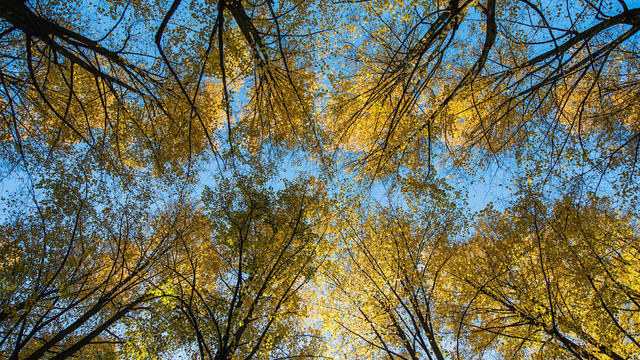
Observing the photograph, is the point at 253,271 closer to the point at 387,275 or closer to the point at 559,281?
the point at 387,275

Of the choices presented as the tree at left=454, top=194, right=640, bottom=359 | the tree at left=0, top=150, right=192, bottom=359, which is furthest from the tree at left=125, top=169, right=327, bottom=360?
the tree at left=454, top=194, right=640, bottom=359

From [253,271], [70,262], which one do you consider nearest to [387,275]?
[253,271]

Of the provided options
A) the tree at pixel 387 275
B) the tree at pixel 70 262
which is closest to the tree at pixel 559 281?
the tree at pixel 387 275

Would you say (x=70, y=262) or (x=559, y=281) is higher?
(x=70, y=262)

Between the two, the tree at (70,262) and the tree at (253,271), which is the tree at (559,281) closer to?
the tree at (253,271)

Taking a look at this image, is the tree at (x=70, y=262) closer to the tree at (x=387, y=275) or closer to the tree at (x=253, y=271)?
the tree at (x=253, y=271)

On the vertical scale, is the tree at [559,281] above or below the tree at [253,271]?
below

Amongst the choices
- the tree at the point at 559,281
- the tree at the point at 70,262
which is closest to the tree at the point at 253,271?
the tree at the point at 70,262

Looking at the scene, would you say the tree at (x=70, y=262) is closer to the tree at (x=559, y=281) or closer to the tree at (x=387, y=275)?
the tree at (x=387, y=275)

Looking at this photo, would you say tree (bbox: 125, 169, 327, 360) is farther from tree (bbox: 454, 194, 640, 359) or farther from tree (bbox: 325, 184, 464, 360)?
tree (bbox: 454, 194, 640, 359)

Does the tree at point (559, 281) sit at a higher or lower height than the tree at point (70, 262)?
lower

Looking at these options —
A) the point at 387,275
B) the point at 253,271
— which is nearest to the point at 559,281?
the point at 387,275

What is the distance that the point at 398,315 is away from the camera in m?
6.82

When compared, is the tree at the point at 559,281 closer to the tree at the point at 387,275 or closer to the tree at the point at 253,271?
the tree at the point at 387,275
